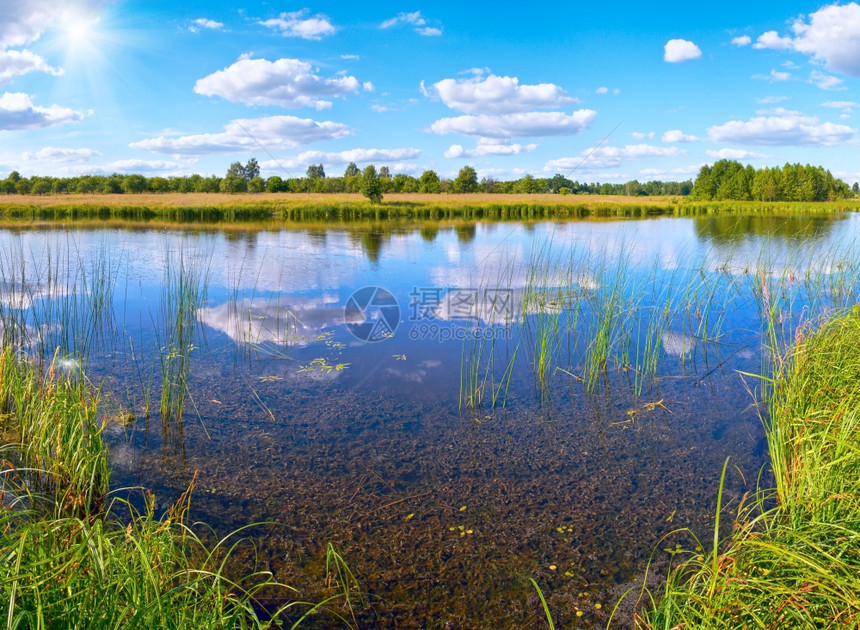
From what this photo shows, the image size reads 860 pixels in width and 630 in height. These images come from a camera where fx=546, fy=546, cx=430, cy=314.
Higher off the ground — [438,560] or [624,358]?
[624,358]

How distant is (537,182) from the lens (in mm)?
52219

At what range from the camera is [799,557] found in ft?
5.25

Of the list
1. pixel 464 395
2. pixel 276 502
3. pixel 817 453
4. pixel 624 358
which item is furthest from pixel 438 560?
pixel 624 358

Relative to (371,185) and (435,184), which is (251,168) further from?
(371,185)

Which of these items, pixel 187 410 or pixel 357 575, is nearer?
pixel 357 575

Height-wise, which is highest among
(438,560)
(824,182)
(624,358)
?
(824,182)

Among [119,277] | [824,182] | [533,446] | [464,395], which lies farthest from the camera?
[824,182]

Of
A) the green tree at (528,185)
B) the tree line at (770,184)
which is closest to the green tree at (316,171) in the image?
the green tree at (528,185)

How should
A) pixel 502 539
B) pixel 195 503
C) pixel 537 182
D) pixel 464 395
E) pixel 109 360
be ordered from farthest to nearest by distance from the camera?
pixel 537 182
pixel 109 360
pixel 464 395
pixel 195 503
pixel 502 539

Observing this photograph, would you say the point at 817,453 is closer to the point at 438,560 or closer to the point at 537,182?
the point at 438,560

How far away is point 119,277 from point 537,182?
46428 mm

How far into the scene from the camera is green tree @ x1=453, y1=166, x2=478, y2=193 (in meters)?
50.6

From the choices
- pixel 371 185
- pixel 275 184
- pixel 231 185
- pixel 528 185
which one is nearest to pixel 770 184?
pixel 528 185

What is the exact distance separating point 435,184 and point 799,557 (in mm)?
48458
